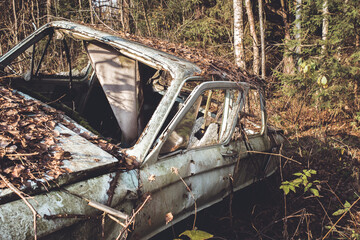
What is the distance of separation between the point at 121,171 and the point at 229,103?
1550 millimetres

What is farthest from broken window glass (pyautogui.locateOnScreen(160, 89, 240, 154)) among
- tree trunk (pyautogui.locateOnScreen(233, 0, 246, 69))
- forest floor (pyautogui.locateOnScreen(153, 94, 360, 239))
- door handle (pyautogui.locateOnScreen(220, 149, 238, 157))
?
tree trunk (pyautogui.locateOnScreen(233, 0, 246, 69))

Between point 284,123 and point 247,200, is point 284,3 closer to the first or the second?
point 284,123

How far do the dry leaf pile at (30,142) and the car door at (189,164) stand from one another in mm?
271

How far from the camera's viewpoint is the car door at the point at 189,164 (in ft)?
6.35

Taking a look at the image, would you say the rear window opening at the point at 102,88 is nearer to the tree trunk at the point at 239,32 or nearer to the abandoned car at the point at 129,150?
the abandoned car at the point at 129,150

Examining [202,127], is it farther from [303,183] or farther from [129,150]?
[129,150]

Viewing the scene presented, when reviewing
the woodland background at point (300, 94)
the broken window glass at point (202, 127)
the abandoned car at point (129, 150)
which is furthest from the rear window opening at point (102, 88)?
the woodland background at point (300, 94)

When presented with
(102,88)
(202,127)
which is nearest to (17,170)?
(202,127)

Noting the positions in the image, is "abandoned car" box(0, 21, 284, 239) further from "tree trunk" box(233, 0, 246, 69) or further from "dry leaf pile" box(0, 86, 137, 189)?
"tree trunk" box(233, 0, 246, 69)

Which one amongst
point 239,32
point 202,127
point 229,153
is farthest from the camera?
point 239,32

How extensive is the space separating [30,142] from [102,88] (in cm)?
193

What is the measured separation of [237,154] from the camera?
2.82 metres

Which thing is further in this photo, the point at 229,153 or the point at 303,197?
the point at 303,197

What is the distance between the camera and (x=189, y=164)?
2.24 meters
